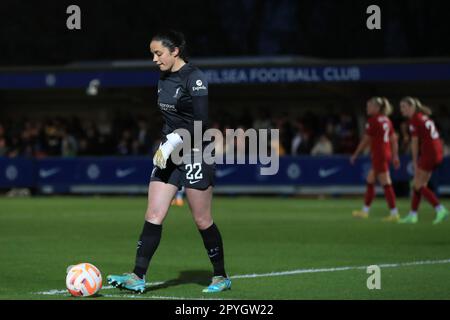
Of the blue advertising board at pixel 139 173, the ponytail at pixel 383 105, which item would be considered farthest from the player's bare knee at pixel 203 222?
the blue advertising board at pixel 139 173

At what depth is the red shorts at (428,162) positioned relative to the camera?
20672 millimetres

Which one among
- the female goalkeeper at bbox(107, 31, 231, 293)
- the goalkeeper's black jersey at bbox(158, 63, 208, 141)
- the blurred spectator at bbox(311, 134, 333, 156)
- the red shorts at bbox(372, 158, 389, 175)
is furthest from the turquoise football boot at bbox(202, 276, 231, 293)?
the blurred spectator at bbox(311, 134, 333, 156)

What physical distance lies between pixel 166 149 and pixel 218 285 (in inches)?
56.0

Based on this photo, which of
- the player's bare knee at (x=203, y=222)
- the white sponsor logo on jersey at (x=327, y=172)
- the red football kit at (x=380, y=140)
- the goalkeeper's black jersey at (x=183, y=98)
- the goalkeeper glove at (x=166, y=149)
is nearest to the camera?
the goalkeeper glove at (x=166, y=149)

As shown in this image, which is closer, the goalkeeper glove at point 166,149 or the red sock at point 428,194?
the goalkeeper glove at point 166,149

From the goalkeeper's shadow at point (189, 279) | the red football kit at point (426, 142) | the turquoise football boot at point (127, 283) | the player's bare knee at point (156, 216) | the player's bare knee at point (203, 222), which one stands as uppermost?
the red football kit at point (426, 142)

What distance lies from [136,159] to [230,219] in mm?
11673

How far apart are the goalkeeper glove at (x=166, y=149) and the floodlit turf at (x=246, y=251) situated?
4.05 feet

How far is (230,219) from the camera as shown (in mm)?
22281

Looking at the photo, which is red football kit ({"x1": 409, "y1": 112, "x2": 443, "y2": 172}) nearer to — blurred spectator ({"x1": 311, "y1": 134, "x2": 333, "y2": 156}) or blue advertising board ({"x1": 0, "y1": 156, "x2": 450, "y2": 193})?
blue advertising board ({"x1": 0, "y1": 156, "x2": 450, "y2": 193})

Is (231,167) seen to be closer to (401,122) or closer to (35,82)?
(401,122)

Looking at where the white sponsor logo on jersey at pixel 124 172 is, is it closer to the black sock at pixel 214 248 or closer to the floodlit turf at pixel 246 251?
the floodlit turf at pixel 246 251

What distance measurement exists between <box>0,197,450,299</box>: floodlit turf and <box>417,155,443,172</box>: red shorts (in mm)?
1070
